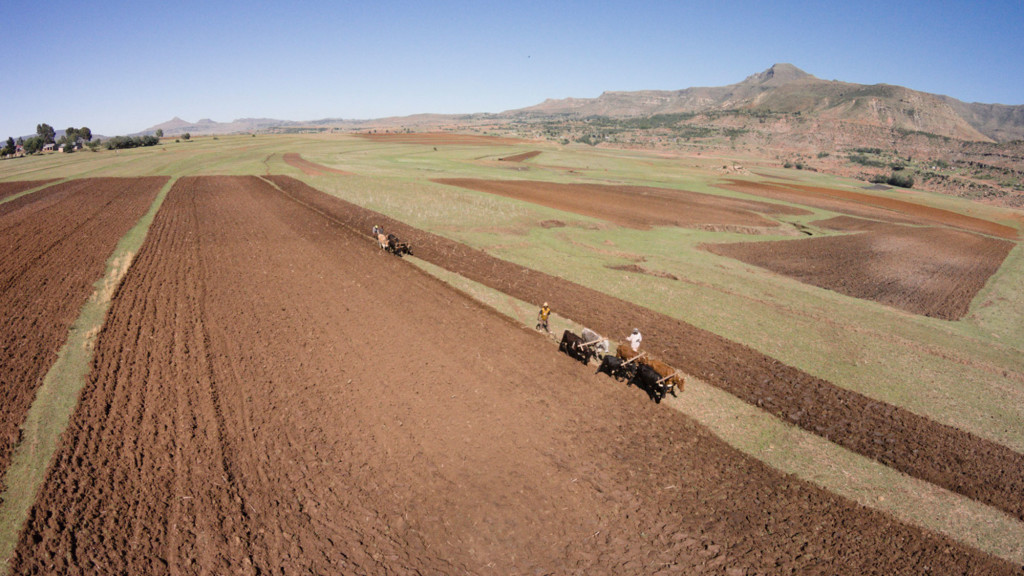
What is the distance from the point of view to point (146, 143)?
385 feet

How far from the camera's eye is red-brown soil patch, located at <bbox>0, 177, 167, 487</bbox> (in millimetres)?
14391

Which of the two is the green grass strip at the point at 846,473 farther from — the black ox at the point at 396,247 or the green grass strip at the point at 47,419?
the black ox at the point at 396,247

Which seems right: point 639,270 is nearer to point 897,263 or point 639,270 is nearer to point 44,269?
point 897,263

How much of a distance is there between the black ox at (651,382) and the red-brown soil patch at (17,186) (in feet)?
220

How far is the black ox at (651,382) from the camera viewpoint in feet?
48.8

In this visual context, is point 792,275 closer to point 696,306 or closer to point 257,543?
point 696,306

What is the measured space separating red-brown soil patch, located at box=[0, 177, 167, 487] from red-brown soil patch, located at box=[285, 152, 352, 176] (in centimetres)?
2084

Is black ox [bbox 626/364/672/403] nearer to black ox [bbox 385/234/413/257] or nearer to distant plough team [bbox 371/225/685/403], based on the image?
distant plough team [bbox 371/225/685/403]

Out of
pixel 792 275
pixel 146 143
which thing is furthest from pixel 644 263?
pixel 146 143

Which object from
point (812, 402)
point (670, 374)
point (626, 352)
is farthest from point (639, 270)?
point (670, 374)

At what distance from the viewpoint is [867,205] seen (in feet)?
200

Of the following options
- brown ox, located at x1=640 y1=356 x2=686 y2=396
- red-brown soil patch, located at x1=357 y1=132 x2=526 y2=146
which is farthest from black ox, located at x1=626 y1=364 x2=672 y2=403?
red-brown soil patch, located at x1=357 y1=132 x2=526 y2=146

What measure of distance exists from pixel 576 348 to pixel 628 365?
2125 millimetres

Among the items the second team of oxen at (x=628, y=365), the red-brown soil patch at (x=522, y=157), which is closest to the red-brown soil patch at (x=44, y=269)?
the second team of oxen at (x=628, y=365)
